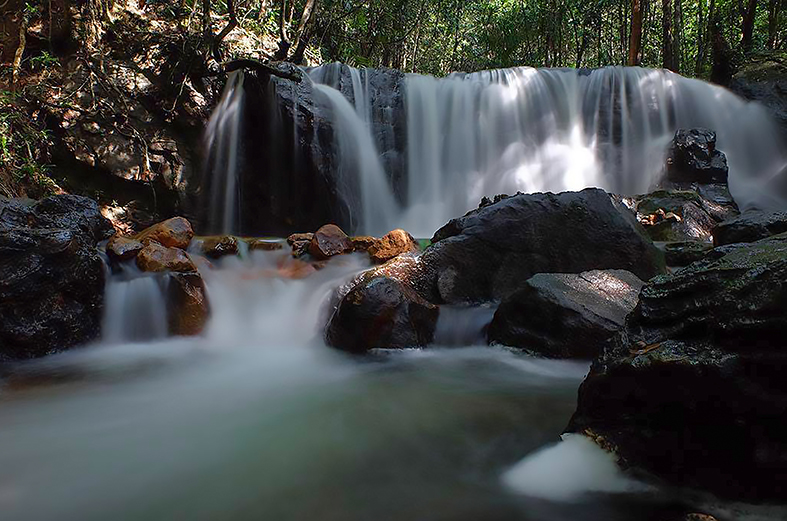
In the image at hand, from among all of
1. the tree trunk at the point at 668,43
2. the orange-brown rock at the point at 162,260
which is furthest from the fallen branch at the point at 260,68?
the tree trunk at the point at 668,43

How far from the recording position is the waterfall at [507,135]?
9734 mm

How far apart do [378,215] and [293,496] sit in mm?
7924

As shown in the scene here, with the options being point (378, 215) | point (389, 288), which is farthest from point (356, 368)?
point (378, 215)

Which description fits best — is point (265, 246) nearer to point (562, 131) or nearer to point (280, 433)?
point (280, 433)

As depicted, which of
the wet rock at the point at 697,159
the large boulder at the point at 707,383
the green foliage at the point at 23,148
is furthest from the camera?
the wet rock at the point at 697,159

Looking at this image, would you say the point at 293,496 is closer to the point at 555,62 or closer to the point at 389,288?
the point at 389,288

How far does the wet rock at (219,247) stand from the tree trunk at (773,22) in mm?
18621

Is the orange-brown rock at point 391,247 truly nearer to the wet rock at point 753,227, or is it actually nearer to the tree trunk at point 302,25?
the wet rock at point 753,227

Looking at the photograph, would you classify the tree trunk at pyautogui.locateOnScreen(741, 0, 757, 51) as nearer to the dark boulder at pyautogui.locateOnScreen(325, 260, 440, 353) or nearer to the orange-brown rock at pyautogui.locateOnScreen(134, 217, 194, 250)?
the dark boulder at pyautogui.locateOnScreen(325, 260, 440, 353)

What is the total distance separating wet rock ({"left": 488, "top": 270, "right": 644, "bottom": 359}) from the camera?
3.57m

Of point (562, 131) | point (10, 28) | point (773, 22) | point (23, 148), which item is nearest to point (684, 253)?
point (562, 131)

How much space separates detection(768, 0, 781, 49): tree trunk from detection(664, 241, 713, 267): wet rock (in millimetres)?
14645

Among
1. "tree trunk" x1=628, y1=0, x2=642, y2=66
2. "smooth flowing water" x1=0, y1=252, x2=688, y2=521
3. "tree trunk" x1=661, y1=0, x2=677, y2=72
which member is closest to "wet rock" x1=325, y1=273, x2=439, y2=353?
"smooth flowing water" x1=0, y1=252, x2=688, y2=521

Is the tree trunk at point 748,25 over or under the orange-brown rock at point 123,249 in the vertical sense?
over
